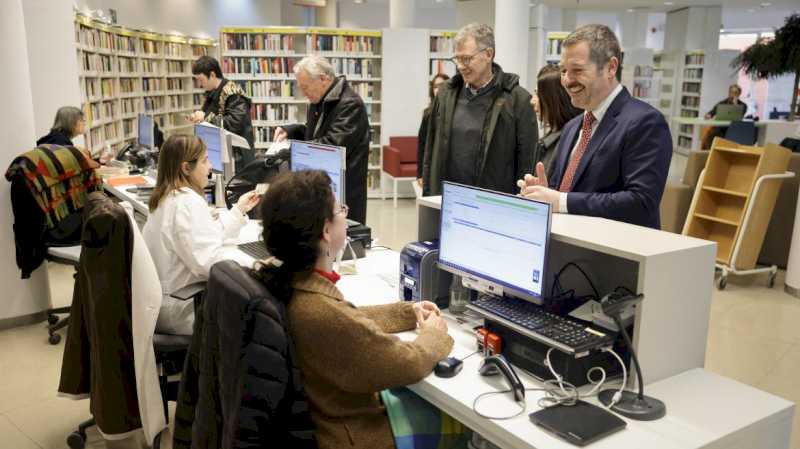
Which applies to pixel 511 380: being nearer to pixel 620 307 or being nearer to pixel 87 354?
pixel 620 307

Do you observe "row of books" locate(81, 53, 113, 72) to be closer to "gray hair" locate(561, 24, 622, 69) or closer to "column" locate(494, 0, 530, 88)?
"column" locate(494, 0, 530, 88)

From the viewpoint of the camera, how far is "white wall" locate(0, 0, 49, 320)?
3.98 m

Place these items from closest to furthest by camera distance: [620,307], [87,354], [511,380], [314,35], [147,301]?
[620,307]
[511,380]
[147,301]
[87,354]
[314,35]

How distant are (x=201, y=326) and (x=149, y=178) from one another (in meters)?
3.64

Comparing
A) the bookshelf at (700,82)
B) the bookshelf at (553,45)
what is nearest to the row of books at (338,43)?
the bookshelf at (553,45)

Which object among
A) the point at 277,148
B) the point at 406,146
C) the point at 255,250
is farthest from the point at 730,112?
the point at 255,250

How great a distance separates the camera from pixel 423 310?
208cm

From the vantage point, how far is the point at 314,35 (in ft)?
28.5

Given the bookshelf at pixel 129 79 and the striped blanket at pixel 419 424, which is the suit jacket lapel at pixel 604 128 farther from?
the bookshelf at pixel 129 79

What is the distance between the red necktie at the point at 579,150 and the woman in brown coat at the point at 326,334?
0.95 meters

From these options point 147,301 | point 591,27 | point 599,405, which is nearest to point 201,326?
point 147,301

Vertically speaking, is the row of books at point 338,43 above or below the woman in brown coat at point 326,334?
above

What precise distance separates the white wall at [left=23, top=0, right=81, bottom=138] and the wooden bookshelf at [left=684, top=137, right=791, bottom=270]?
5.53 meters

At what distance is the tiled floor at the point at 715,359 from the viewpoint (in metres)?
3.06
